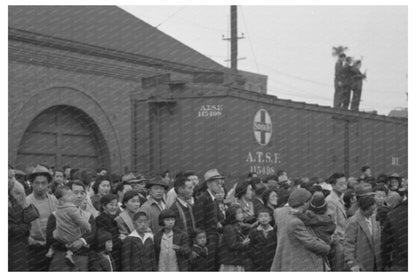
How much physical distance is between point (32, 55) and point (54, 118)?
204cm

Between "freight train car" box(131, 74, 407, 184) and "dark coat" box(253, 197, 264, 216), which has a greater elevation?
"freight train car" box(131, 74, 407, 184)

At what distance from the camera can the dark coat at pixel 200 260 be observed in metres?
7.07

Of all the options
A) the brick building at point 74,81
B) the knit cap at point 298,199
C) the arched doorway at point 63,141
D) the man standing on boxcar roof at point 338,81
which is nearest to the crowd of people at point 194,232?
the knit cap at point 298,199

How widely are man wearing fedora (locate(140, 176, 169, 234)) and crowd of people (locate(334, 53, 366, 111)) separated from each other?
11.2m

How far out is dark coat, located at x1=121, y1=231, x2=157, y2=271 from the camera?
6574mm

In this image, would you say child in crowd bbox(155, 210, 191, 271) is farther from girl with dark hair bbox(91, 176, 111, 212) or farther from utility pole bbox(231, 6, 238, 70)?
utility pole bbox(231, 6, 238, 70)

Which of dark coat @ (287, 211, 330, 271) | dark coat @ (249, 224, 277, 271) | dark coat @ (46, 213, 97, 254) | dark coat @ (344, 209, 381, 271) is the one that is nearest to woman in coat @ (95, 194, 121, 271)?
dark coat @ (46, 213, 97, 254)

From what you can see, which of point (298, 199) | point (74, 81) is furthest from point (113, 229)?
point (74, 81)

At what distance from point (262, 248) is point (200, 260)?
69cm

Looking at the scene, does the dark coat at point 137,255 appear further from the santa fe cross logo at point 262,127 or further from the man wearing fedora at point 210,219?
the santa fe cross logo at point 262,127

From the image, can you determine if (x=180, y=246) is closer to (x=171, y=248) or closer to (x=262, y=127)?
(x=171, y=248)

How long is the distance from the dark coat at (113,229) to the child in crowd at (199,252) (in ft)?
2.65

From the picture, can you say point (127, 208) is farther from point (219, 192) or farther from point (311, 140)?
point (311, 140)

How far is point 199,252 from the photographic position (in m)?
7.08
